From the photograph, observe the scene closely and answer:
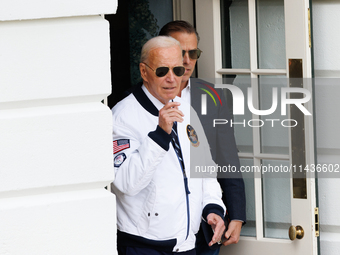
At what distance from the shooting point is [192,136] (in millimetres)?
2385

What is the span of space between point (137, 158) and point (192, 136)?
0.43 m

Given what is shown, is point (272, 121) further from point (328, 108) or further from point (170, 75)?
point (170, 75)

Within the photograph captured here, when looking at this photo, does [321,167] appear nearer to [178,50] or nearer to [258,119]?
[258,119]

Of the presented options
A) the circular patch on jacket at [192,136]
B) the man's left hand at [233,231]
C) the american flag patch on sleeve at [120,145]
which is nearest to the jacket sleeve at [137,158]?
the american flag patch on sleeve at [120,145]

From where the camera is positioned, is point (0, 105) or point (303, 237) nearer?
point (0, 105)

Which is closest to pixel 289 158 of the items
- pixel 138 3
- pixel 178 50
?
pixel 178 50

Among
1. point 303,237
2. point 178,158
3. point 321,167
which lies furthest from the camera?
point 321,167

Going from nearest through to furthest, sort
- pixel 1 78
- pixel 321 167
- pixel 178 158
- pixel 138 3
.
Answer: pixel 1 78 < pixel 178 158 < pixel 321 167 < pixel 138 3

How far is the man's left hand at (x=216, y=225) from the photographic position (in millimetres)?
2352

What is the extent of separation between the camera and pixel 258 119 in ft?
9.16

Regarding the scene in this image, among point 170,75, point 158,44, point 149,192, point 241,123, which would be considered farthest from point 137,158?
point 241,123

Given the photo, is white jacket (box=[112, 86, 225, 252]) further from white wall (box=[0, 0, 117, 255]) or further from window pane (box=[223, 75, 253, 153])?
window pane (box=[223, 75, 253, 153])

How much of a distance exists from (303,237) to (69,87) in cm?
155

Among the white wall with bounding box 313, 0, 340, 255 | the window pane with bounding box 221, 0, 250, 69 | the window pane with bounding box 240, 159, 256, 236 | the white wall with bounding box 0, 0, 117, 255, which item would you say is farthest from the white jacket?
the white wall with bounding box 313, 0, 340, 255
